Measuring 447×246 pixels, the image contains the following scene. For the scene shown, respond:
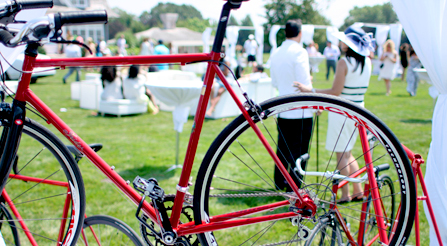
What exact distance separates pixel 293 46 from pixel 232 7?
2.27 m

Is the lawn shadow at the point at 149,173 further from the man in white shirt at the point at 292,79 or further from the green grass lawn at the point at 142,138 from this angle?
the man in white shirt at the point at 292,79

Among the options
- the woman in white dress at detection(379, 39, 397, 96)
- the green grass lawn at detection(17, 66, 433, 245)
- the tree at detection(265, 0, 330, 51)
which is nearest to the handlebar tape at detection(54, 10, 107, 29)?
the green grass lawn at detection(17, 66, 433, 245)

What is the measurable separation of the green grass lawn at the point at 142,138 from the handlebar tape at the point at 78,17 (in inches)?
42.4

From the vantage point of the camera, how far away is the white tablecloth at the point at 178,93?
4496 mm

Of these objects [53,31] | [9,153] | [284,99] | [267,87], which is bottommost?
[267,87]

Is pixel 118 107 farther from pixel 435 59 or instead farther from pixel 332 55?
pixel 332 55

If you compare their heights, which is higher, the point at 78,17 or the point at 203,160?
the point at 78,17

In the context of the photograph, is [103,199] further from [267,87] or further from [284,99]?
[267,87]

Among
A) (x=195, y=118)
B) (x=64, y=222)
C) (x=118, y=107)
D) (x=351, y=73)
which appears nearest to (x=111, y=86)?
(x=118, y=107)

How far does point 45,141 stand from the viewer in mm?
1796

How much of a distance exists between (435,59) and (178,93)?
10.2ft

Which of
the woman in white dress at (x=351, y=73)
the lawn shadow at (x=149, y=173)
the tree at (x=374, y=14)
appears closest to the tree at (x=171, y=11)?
the tree at (x=374, y=14)

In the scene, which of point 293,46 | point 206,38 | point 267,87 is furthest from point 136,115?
point 206,38

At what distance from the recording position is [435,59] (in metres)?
1.97
